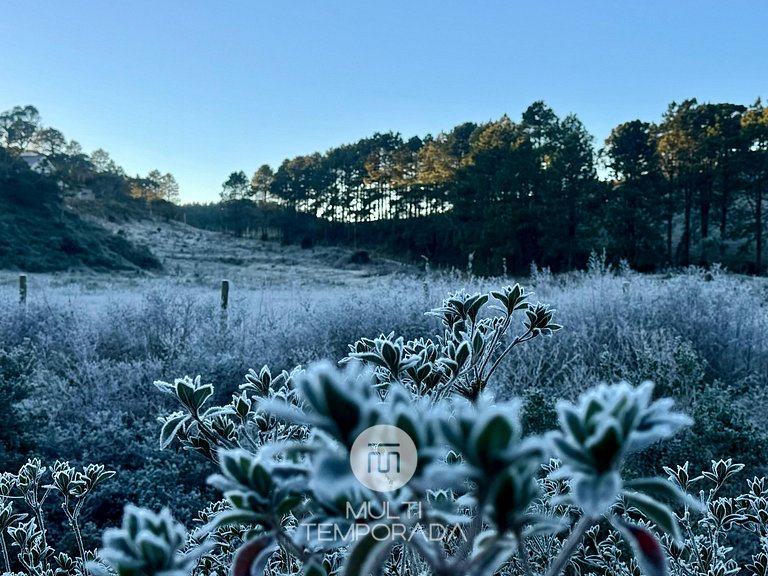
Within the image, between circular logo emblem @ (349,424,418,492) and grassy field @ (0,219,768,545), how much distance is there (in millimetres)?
2520

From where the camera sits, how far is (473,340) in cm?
98

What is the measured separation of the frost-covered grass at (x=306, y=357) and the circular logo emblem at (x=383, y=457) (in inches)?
107

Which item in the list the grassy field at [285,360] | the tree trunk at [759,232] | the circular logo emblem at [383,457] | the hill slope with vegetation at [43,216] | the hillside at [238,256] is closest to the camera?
the circular logo emblem at [383,457]

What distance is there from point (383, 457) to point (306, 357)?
4.28 m

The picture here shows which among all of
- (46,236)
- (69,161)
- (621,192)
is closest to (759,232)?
(621,192)

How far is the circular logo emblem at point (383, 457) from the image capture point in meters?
0.35

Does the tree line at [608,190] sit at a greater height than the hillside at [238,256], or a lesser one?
greater

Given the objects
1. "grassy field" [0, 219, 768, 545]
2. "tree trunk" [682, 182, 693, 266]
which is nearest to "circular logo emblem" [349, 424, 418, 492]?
"grassy field" [0, 219, 768, 545]

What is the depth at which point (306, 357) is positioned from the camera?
460 cm

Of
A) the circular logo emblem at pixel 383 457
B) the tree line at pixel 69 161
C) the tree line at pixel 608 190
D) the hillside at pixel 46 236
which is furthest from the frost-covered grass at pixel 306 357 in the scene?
the tree line at pixel 69 161

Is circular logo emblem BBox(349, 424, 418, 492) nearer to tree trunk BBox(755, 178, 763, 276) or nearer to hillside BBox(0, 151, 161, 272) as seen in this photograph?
tree trunk BBox(755, 178, 763, 276)

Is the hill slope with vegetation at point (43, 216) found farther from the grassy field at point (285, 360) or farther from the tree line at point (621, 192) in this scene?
the grassy field at point (285, 360)

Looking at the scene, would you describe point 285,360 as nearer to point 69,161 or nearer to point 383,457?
point 383,457

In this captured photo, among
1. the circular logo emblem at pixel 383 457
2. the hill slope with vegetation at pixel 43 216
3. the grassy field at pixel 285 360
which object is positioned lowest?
the grassy field at pixel 285 360
